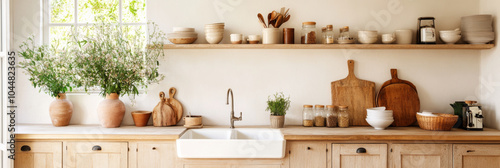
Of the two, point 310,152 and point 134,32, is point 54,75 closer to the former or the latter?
point 134,32

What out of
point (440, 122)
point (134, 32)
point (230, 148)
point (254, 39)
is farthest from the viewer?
point (134, 32)

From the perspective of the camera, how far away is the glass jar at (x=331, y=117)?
3.06m

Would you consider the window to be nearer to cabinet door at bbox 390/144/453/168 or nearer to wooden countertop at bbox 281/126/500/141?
wooden countertop at bbox 281/126/500/141

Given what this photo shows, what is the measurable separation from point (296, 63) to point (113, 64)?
5.24 feet

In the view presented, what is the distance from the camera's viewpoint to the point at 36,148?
107 inches

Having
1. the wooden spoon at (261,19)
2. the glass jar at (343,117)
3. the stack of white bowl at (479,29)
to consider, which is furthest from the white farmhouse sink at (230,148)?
the stack of white bowl at (479,29)

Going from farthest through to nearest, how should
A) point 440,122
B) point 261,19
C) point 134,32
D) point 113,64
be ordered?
1. point 134,32
2. point 261,19
3. point 113,64
4. point 440,122

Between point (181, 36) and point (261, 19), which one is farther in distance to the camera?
point (261, 19)

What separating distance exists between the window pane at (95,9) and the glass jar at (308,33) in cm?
176

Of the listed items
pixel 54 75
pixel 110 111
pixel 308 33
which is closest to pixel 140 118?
pixel 110 111

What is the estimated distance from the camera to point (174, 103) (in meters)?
3.23

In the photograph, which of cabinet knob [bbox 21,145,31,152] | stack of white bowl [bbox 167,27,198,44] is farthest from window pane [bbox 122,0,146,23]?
cabinet knob [bbox 21,145,31,152]

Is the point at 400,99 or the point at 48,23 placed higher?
the point at 48,23

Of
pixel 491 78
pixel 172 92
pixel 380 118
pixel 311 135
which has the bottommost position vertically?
pixel 311 135
